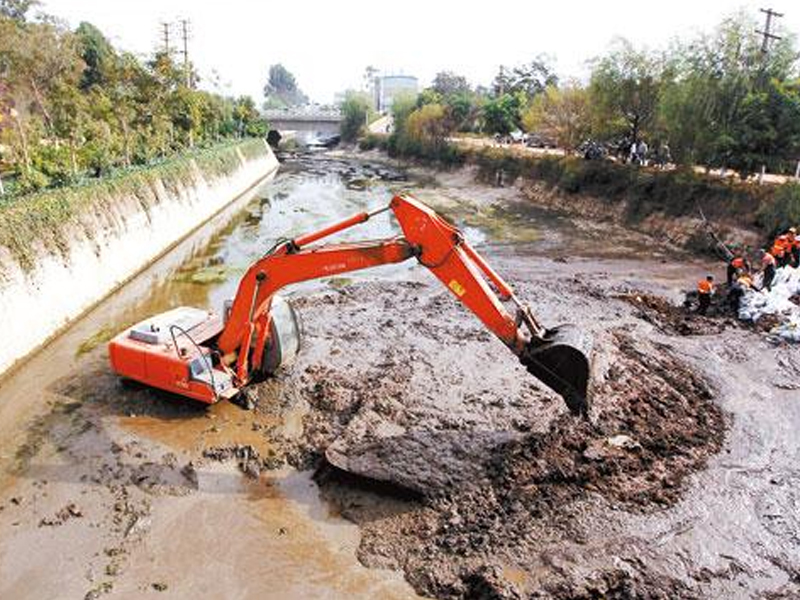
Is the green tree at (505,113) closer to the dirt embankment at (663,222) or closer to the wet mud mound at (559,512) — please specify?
the dirt embankment at (663,222)

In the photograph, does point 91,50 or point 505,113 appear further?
point 91,50

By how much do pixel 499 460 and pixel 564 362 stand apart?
6.39 ft

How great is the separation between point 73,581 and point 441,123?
161ft

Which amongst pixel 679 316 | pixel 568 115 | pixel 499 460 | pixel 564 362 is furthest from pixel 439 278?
pixel 568 115

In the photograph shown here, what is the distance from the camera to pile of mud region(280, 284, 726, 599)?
277 inches

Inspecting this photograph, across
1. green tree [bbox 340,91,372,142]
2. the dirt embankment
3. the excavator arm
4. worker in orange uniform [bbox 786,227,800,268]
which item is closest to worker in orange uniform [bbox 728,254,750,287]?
worker in orange uniform [bbox 786,227,800,268]

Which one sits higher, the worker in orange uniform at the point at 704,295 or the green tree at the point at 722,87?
the green tree at the point at 722,87

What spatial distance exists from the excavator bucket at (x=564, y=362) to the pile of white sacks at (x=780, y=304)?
25.7ft

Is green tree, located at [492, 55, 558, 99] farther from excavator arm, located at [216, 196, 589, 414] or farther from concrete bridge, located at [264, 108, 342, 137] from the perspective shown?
excavator arm, located at [216, 196, 589, 414]

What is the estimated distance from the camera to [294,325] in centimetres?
1116

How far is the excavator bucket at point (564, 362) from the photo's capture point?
7902 mm

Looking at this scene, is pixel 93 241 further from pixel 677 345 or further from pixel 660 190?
pixel 660 190

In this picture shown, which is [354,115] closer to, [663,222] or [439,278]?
[663,222]

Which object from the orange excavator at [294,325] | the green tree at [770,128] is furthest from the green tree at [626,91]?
the orange excavator at [294,325]
